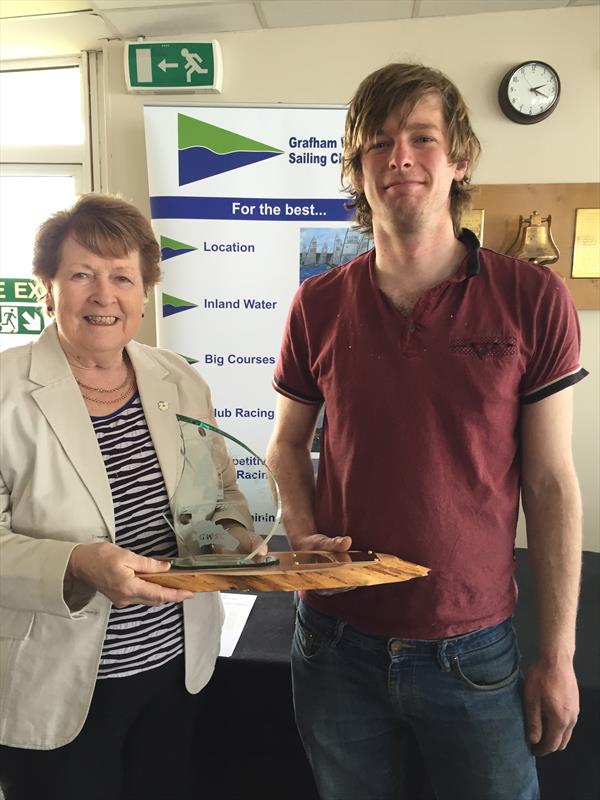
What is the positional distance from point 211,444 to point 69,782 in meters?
0.67

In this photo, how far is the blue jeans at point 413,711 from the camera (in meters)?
0.96

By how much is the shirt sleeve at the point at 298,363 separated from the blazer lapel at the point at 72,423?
0.39m

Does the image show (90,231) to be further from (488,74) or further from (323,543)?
(488,74)

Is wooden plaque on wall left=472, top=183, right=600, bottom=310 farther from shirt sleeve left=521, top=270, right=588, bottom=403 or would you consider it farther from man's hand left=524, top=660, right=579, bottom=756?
man's hand left=524, top=660, right=579, bottom=756

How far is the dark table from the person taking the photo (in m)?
1.39

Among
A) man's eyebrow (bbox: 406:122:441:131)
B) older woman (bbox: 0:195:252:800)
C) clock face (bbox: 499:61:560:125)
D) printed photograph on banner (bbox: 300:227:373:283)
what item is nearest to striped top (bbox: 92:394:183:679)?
older woman (bbox: 0:195:252:800)

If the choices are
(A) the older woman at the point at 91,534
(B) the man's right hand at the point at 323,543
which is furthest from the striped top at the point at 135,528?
(B) the man's right hand at the point at 323,543

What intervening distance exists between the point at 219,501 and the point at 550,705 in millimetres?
665

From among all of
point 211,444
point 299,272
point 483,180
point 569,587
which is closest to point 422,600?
point 569,587

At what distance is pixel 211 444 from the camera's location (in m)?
1.05

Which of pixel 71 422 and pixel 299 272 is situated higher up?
pixel 299 272

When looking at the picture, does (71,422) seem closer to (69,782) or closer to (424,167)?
(69,782)

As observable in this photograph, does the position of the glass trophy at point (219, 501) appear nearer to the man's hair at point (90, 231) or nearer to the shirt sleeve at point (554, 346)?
the man's hair at point (90, 231)

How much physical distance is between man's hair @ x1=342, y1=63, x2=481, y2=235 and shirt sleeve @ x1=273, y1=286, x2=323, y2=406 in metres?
0.29
